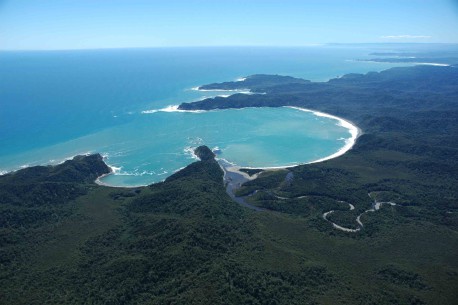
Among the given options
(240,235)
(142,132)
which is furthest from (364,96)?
(240,235)

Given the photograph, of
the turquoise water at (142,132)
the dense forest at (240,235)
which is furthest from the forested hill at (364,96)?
the dense forest at (240,235)

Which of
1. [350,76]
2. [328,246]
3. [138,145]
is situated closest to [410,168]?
[328,246]

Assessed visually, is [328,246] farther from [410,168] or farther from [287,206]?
[410,168]

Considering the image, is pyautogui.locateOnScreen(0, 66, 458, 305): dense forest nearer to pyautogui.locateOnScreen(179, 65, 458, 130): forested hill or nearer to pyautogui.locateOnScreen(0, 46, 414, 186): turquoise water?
pyautogui.locateOnScreen(0, 46, 414, 186): turquoise water

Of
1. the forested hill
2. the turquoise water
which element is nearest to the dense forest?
the turquoise water

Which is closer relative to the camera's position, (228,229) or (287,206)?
(228,229)

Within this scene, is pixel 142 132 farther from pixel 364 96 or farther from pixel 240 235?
pixel 364 96

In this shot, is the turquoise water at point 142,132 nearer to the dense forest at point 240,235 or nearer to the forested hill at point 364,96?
the forested hill at point 364,96

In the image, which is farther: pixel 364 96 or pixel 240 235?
pixel 364 96
